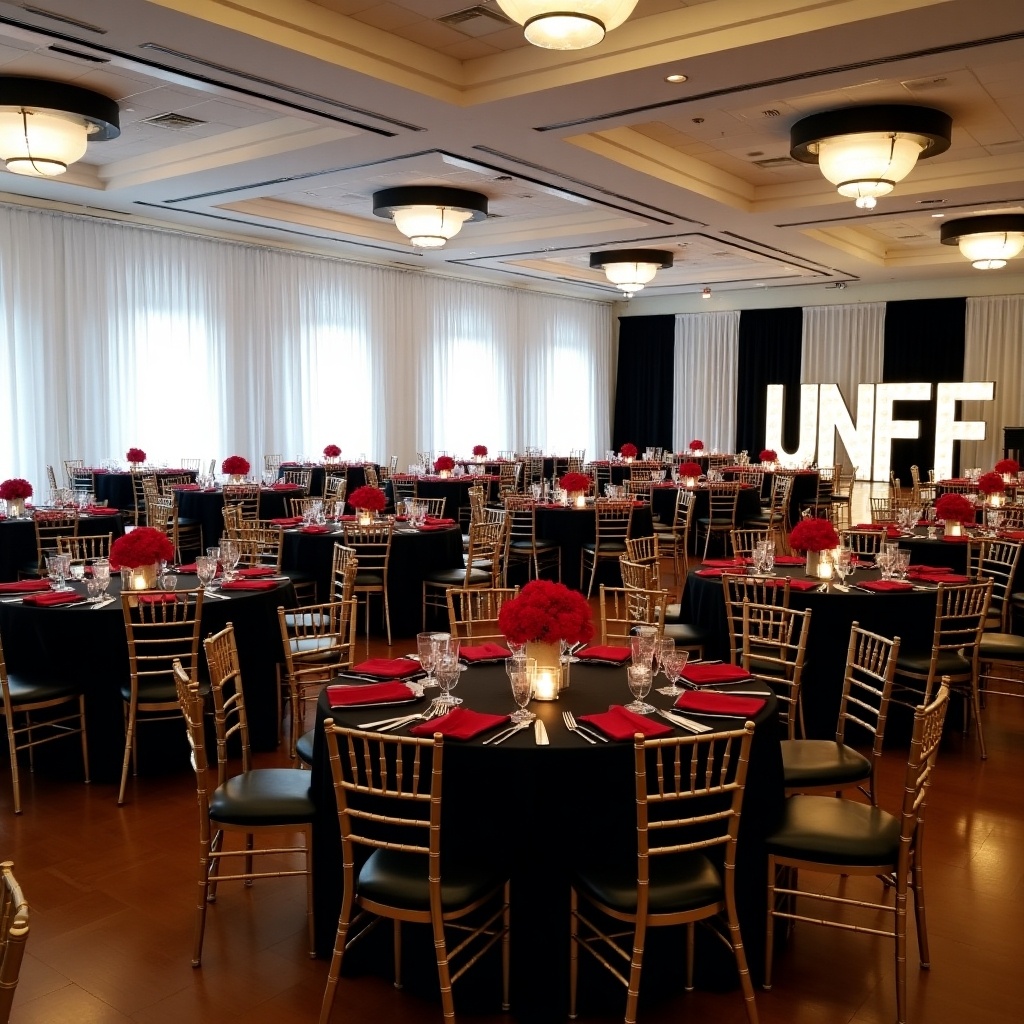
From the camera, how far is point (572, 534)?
9.86 m

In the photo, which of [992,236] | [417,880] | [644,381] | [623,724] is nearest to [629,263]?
[992,236]

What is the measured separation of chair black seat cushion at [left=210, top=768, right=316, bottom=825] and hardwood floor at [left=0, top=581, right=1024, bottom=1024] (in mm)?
481

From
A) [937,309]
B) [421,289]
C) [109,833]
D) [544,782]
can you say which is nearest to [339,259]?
[421,289]

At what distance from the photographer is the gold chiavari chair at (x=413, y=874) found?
2637 mm

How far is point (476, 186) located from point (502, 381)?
7.68m

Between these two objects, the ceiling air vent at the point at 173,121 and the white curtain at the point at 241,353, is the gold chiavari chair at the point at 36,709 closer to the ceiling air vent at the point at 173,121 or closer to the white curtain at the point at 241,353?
the ceiling air vent at the point at 173,121

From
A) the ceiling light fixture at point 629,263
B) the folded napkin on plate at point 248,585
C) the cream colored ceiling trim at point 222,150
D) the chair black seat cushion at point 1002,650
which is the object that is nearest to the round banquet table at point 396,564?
the folded napkin on plate at point 248,585

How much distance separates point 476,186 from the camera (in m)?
11.6

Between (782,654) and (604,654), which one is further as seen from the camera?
(782,654)

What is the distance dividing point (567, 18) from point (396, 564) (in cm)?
453

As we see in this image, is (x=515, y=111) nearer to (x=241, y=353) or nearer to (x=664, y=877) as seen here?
(x=664, y=877)

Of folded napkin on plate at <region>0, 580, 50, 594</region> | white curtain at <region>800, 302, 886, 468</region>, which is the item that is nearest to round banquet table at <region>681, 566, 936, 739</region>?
folded napkin on plate at <region>0, 580, 50, 594</region>

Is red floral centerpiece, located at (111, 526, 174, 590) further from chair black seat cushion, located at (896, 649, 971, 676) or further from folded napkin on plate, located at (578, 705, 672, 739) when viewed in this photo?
chair black seat cushion, located at (896, 649, 971, 676)

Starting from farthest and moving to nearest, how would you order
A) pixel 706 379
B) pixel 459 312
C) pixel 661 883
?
pixel 706 379
pixel 459 312
pixel 661 883
